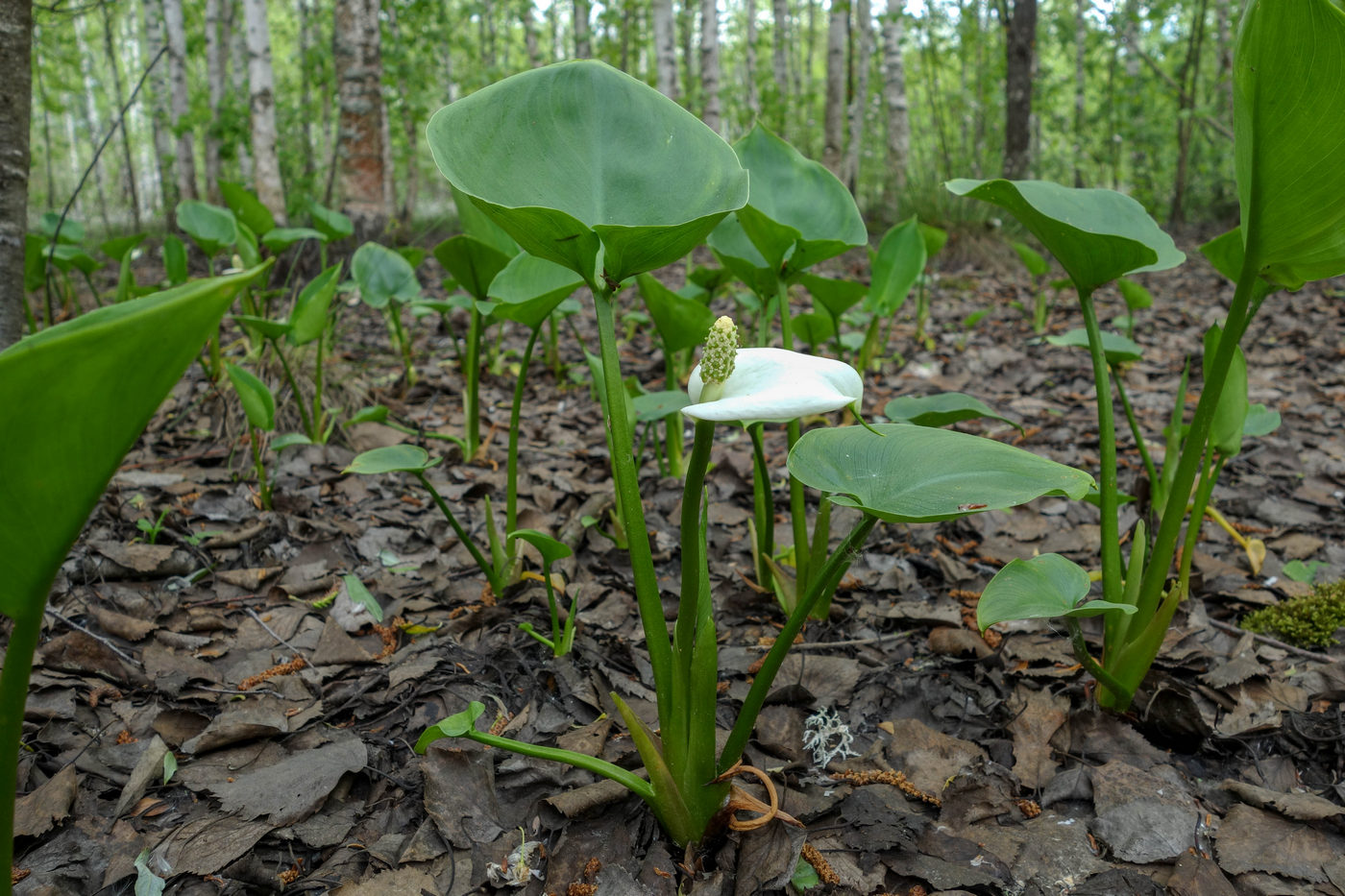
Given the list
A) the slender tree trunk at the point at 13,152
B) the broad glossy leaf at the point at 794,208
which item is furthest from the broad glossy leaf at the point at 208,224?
the broad glossy leaf at the point at 794,208

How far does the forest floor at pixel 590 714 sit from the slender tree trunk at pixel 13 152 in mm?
464

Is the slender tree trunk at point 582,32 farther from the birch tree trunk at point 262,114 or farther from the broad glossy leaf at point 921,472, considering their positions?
the broad glossy leaf at point 921,472

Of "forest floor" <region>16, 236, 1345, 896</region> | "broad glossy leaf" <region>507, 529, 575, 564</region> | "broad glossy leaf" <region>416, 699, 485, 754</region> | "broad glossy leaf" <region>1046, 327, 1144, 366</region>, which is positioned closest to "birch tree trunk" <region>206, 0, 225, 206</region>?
"forest floor" <region>16, 236, 1345, 896</region>

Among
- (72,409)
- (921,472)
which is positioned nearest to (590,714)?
(921,472)

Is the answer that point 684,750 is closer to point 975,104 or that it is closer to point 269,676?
point 269,676

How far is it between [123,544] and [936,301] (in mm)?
4214

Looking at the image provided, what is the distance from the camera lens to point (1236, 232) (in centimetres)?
143

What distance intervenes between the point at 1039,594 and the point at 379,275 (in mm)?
2192

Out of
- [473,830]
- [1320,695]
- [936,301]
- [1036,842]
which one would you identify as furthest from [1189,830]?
[936,301]

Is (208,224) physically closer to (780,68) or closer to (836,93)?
Result: (836,93)

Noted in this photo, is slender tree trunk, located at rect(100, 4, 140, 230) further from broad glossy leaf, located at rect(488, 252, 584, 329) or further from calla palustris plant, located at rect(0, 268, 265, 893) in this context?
calla palustris plant, located at rect(0, 268, 265, 893)

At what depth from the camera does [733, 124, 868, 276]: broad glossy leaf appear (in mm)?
1436

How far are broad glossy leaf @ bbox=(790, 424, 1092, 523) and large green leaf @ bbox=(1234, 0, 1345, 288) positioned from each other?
0.46 meters

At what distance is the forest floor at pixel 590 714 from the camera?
3.34 feet
